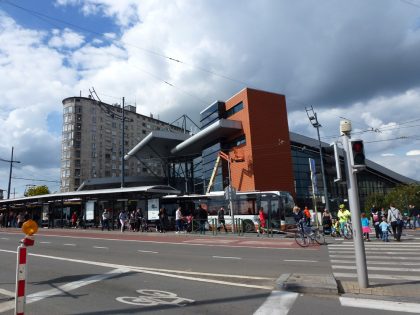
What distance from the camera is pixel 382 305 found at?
23.0 ft

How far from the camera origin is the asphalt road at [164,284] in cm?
710

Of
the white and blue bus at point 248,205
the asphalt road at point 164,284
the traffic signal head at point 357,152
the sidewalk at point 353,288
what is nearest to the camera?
the asphalt road at point 164,284

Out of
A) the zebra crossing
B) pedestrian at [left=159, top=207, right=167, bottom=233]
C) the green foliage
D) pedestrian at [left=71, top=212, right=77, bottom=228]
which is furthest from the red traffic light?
pedestrian at [left=71, top=212, right=77, bottom=228]

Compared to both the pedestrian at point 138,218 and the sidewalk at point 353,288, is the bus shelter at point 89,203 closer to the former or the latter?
the pedestrian at point 138,218

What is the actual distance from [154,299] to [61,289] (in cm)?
239

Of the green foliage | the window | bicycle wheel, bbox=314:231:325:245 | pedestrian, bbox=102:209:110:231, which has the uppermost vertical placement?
the window

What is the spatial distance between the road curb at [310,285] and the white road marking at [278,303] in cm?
24

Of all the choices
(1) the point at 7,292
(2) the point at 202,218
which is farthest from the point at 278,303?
(2) the point at 202,218

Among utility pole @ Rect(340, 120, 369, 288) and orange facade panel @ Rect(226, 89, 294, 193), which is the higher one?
orange facade panel @ Rect(226, 89, 294, 193)

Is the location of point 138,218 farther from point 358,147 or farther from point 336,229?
point 358,147

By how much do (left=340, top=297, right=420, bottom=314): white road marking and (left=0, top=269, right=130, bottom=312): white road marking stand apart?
554cm

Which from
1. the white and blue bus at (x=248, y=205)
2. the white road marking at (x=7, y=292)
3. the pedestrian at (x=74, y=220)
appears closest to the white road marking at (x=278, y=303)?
the white road marking at (x=7, y=292)

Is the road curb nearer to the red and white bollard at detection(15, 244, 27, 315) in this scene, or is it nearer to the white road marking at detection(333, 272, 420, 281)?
the white road marking at detection(333, 272, 420, 281)

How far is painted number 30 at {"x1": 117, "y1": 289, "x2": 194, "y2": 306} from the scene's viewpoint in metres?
7.53
